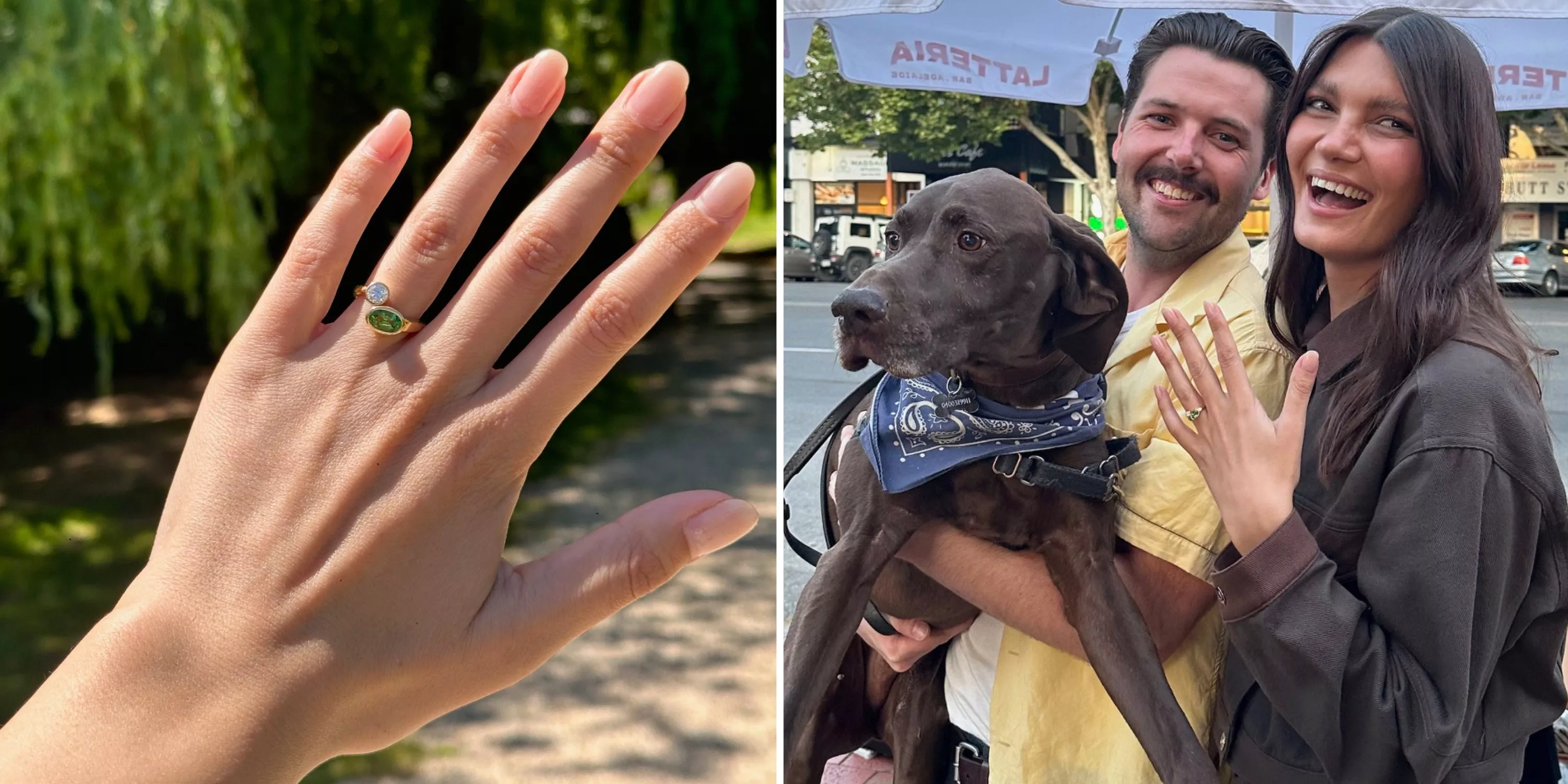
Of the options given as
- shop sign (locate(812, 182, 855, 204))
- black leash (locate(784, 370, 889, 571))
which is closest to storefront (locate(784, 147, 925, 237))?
shop sign (locate(812, 182, 855, 204))

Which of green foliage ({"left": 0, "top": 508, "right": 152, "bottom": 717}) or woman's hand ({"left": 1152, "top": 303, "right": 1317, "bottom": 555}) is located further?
green foliage ({"left": 0, "top": 508, "right": 152, "bottom": 717})

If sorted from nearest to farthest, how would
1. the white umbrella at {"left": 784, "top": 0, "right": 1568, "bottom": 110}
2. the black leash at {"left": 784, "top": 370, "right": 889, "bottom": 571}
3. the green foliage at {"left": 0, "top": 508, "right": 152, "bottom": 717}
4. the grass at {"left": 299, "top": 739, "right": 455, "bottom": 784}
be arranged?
the white umbrella at {"left": 784, "top": 0, "right": 1568, "bottom": 110} → the black leash at {"left": 784, "top": 370, "right": 889, "bottom": 571} → the grass at {"left": 299, "top": 739, "right": 455, "bottom": 784} → the green foliage at {"left": 0, "top": 508, "right": 152, "bottom": 717}

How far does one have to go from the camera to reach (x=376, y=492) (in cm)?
143

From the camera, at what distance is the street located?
56.9 inches

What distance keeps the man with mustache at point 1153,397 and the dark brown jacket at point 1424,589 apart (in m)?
0.13

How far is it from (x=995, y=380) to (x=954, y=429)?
7 centimetres

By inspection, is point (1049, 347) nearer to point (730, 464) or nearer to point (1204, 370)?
point (1204, 370)

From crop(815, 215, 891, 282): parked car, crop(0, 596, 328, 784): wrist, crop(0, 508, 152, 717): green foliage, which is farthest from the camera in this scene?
crop(0, 508, 152, 717): green foliage

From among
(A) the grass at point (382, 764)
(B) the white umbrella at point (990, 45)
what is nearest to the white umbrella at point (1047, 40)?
(B) the white umbrella at point (990, 45)

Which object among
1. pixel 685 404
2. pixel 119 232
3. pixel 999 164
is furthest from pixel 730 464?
pixel 999 164

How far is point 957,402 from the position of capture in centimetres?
155

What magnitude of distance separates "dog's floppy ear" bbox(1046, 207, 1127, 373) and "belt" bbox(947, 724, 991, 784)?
0.53 metres

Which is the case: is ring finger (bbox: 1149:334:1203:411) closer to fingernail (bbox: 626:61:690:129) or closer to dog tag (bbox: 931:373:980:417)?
dog tag (bbox: 931:373:980:417)

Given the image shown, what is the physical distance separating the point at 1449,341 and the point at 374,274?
43.1 inches
